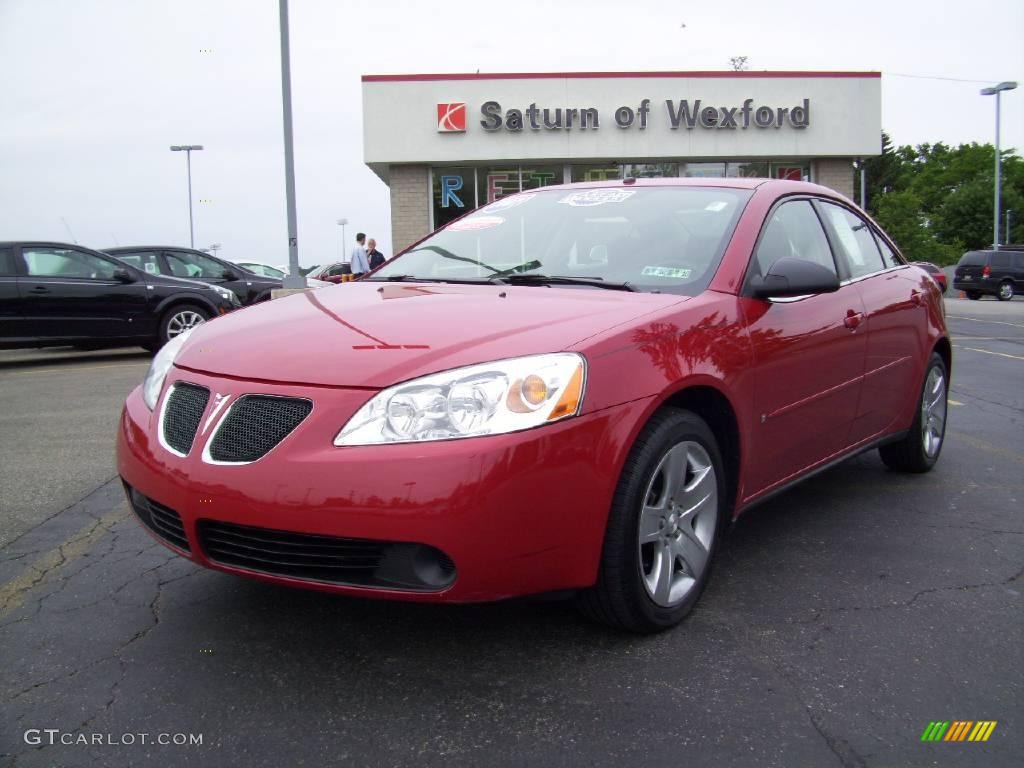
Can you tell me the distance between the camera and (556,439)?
2445 mm

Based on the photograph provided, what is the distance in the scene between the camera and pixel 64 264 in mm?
11453

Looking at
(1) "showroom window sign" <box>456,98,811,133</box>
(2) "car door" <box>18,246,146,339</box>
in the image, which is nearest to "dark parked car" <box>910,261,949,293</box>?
(2) "car door" <box>18,246,146,339</box>

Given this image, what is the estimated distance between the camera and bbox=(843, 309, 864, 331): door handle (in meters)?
3.88

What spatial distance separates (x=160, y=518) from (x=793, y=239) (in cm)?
270

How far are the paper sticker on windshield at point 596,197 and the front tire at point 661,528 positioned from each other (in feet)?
4.36

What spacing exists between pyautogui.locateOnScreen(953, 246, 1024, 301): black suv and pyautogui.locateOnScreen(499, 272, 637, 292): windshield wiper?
30.3 meters

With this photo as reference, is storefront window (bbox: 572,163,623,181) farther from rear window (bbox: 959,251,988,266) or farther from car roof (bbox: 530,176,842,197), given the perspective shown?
car roof (bbox: 530,176,842,197)

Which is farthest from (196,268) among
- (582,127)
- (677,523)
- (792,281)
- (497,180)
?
(677,523)

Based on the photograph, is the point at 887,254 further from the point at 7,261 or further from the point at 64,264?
the point at 7,261

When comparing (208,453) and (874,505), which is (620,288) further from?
(874,505)

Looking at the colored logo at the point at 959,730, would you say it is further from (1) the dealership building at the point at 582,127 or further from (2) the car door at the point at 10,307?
(1) the dealership building at the point at 582,127

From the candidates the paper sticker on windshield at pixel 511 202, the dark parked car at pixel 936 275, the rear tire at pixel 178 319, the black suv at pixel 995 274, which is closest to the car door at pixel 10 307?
the rear tire at pixel 178 319

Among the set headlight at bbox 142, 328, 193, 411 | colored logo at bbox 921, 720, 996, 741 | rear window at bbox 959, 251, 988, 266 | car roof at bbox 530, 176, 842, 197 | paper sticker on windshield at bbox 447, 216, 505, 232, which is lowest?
colored logo at bbox 921, 720, 996, 741

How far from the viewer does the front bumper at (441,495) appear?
2.35 meters
